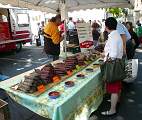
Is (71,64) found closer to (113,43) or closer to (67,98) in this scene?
(113,43)

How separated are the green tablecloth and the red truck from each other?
968cm

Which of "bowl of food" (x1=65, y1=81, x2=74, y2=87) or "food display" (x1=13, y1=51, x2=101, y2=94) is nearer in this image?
"food display" (x1=13, y1=51, x2=101, y2=94)

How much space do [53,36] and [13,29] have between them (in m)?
8.59

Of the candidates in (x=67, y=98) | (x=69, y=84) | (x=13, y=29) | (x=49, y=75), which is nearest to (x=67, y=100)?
(x=67, y=98)

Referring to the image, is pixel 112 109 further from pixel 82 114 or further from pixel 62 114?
pixel 62 114

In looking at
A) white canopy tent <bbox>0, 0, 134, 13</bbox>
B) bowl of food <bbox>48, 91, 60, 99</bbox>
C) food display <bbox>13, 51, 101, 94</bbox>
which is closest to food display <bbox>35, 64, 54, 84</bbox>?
food display <bbox>13, 51, 101, 94</bbox>

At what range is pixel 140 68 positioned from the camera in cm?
841

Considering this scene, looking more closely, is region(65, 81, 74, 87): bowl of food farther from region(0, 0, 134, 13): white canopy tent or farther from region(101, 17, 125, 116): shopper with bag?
region(0, 0, 134, 13): white canopy tent

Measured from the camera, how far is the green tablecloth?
9.18ft

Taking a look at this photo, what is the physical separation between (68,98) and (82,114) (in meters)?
0.59

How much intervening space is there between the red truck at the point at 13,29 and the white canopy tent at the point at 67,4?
18.7ft

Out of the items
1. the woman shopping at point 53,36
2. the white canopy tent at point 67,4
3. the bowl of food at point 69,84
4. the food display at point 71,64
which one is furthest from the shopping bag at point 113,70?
the white canopy tent at point 67,4

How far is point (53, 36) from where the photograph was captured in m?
5.95

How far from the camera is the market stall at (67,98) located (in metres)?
2.82
